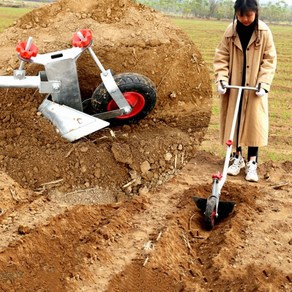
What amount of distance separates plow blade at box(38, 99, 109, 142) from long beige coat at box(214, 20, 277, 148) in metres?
1.34

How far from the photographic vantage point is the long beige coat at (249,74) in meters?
4.67

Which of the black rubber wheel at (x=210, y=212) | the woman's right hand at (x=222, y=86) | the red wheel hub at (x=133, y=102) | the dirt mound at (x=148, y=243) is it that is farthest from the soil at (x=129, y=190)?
the woman's right hand at (x=222, y=86)

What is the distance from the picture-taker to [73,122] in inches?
174

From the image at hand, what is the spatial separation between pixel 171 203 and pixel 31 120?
168cm

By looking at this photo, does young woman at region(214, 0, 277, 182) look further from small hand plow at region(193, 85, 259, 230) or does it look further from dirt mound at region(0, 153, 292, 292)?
dirt mound at region(0, 153, 292, 292)

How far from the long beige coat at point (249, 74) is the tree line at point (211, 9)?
3778 cm

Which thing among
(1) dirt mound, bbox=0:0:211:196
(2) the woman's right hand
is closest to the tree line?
(1) dirt mound, bbox=0:0:211:196

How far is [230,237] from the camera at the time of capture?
4.07 metres

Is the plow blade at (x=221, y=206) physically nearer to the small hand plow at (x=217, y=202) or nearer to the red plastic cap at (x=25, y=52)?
the small hand plow at (x=217, y=202)

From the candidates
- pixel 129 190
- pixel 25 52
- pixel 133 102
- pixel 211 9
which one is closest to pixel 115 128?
pixel 133 102

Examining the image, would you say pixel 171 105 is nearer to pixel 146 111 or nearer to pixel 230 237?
pixel 146 111

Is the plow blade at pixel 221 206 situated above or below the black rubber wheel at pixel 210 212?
below

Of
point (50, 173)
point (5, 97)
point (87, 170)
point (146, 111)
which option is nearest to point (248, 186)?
point (146, 111)

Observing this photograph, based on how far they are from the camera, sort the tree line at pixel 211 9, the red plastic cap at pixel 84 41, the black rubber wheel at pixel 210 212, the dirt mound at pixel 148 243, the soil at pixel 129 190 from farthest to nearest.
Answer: the tree line at pixel 211 9
the red plastic cap at pixel 84 41
the black rubber wheel at pixel 210 212
the soil at pixel 129 190
the dirt mound at pixel 148 243
